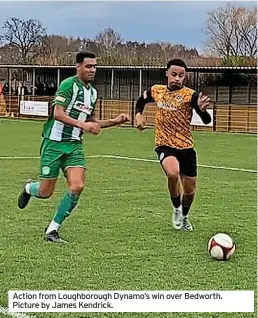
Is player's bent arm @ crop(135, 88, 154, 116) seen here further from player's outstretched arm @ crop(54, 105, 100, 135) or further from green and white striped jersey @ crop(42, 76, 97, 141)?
Answer: player's outstretched arm @ crop(54, 105, 100, 135)

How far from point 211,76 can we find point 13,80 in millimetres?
16175

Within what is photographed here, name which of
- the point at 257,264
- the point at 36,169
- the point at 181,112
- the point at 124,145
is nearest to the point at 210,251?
the point at 257,264

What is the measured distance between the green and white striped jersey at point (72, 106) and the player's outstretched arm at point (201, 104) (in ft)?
4.01

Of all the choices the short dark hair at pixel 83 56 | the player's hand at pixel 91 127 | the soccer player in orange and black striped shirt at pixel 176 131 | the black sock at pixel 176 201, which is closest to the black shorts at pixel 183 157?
the soccer player in orange and black striped shirt at pixel 176 131

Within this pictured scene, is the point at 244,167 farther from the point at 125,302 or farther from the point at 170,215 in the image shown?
the point at 125,302

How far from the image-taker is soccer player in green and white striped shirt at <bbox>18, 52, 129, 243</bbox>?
845 cm

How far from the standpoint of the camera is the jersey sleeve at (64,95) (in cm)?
839

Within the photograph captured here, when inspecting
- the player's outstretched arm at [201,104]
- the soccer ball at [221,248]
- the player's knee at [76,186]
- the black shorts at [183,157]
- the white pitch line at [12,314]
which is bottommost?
the white pitch line at [12,314]

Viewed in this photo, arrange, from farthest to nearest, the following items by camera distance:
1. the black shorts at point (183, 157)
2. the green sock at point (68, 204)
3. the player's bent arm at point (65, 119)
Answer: the black shorts at point (183, 157) < the green sock at point (68, 204) < the player's bent arm at point (65, 119)

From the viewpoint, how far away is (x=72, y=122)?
26.9 ft

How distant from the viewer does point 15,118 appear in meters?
43.6

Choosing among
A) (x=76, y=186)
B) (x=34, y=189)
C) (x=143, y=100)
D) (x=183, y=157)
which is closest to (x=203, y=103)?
(x=183, y=157)

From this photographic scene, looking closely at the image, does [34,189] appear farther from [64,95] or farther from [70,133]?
[64,95]

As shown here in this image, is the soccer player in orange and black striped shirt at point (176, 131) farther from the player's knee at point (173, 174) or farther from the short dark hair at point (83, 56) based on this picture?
the short dark hair at point (83, 56)
